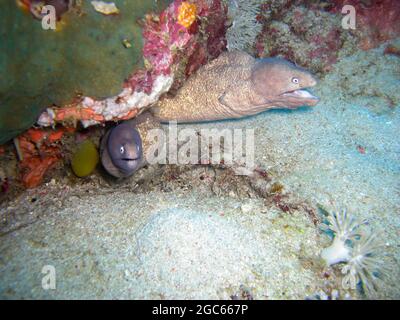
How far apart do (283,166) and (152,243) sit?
70.3 inches

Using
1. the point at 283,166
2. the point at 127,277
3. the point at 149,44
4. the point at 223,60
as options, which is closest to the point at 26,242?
the point at 127,277

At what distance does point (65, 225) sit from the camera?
9.07 ft

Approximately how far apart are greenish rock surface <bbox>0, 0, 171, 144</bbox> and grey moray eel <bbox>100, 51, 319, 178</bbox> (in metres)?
0.76

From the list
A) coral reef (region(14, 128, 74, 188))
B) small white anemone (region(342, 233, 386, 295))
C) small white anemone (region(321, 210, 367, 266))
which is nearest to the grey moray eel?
coral reef (region(14, 128, 74, 188))

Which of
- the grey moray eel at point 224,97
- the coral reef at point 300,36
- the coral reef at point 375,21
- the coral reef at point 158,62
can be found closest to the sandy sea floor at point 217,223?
the grey moray eel at point 224,97

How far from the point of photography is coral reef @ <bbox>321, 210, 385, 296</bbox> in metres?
2.29

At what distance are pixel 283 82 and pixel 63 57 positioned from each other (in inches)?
100

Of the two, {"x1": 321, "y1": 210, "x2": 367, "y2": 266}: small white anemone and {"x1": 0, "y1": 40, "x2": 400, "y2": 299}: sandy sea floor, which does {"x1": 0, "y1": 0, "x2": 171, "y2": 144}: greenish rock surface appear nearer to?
{"x1": 0, "y1": 40, "x2": 400, "y2": 299}: sandy sea floor

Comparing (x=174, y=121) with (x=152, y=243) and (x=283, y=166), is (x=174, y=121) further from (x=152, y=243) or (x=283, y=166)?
(x=152, y=243)

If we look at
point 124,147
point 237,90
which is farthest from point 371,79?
point 124,147

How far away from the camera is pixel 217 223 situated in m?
2.72

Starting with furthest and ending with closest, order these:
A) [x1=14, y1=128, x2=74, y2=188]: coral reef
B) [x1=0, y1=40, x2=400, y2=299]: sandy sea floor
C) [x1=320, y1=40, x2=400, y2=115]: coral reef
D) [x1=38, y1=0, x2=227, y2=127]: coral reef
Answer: [x1=320, y1=40, x2=400, y2=115]: coral reef, [x1=14, y1=128, x2=74, y2=188]: coral reef, [x1=38, y1=0, x2=227, y2=127]: coral reef, [x1=0, y1=40, x2=400, y2=299]: sandy sea floor
